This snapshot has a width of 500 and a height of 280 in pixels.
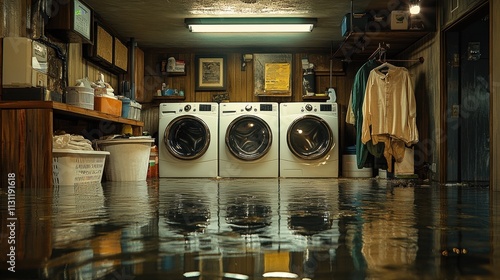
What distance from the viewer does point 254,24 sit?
601cm

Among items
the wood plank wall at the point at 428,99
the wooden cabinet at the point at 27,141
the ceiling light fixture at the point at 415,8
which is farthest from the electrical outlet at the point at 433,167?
the wooden cabinet at the point at 27,141

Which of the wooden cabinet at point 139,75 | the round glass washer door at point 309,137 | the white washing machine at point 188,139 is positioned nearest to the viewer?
the round glass washer door at point 309,137

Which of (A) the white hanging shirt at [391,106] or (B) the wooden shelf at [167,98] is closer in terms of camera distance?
(A) the white hanging shirt at [391,106]

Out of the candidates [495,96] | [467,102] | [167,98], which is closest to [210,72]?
[167,98]

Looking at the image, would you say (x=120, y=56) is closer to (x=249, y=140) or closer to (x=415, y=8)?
(x=249, y=140)

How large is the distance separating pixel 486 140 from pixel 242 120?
10.5 feet

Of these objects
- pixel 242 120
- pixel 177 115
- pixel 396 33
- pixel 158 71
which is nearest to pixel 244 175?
pixel 242 120

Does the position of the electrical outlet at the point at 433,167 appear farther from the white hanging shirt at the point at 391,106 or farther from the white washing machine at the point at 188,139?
the white washing machine at the point at 188,139

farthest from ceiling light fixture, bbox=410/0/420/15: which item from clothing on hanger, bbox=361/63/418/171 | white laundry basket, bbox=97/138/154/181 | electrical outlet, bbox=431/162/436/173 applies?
white laundry basket, bbox=97/138/154/181

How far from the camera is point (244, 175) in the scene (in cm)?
685

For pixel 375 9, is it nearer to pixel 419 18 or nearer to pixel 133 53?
pixel 419 18

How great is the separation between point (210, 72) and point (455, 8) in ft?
13.0

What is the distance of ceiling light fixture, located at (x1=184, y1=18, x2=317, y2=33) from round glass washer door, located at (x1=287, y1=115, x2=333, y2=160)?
1343 mm

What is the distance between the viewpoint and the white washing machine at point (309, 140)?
6797 mm
